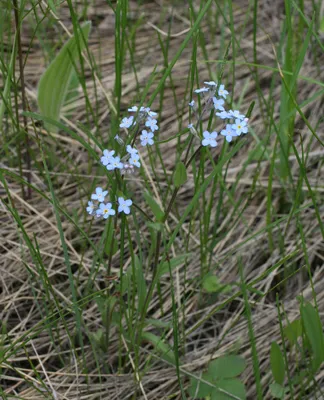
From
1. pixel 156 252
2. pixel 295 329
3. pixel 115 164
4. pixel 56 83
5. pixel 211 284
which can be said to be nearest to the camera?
pixel 115 164

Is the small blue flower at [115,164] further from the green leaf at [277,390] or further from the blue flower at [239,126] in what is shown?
the green leaf at [277,390]

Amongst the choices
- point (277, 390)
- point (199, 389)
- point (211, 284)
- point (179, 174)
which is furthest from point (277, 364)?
point (179, 174)

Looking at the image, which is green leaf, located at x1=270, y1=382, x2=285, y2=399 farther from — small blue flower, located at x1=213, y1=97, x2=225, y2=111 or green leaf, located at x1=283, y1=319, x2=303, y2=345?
small blue flower, located at x1=213, y1=97, x2=225, y2=111

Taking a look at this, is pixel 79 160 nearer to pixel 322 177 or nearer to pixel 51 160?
pixel 51 160

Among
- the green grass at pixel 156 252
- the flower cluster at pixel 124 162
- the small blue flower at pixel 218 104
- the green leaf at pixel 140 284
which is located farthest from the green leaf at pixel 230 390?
the small blue flower at pixel 218 104

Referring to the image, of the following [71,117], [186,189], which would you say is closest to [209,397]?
[186,189]

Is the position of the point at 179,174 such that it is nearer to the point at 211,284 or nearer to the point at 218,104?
the point at 218,104

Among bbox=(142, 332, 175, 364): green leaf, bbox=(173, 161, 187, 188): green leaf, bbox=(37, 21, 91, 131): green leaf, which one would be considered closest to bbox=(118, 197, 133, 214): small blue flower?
bbox=(173, 161, 187, 188): green leaf
